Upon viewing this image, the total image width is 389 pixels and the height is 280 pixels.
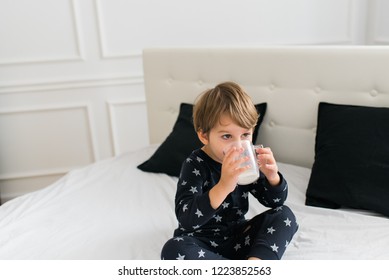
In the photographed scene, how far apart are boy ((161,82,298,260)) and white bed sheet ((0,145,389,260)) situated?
136mm

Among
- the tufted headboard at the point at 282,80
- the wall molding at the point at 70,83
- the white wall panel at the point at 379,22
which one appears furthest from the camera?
the wall molding at the point at 70,83

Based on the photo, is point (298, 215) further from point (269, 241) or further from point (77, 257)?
point (77, 257)

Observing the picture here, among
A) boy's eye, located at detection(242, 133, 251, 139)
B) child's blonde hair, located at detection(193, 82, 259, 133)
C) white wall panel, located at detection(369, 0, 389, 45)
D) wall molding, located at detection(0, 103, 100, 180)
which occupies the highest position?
white wall panel, located at detection(369, 0, 389, 45)

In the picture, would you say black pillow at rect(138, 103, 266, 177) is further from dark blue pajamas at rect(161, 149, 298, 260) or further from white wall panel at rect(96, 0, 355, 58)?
white wall panel at rect(96, 0, 355, 58)

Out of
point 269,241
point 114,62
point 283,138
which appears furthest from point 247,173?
point 114,62

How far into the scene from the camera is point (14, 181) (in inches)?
119

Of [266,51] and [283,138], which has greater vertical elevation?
[266,51]

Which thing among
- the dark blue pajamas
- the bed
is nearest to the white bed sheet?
the bed

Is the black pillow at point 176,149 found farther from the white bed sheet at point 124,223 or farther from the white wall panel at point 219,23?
the white wall panel at point 219,23

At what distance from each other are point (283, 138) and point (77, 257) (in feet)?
3.79

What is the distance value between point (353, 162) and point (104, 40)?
69.9 inches

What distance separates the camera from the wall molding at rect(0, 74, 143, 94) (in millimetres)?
2799

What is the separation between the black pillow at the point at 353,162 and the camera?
160cm

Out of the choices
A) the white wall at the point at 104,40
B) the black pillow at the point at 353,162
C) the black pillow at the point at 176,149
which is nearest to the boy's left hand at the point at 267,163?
the black pillow at the point at 353,162
